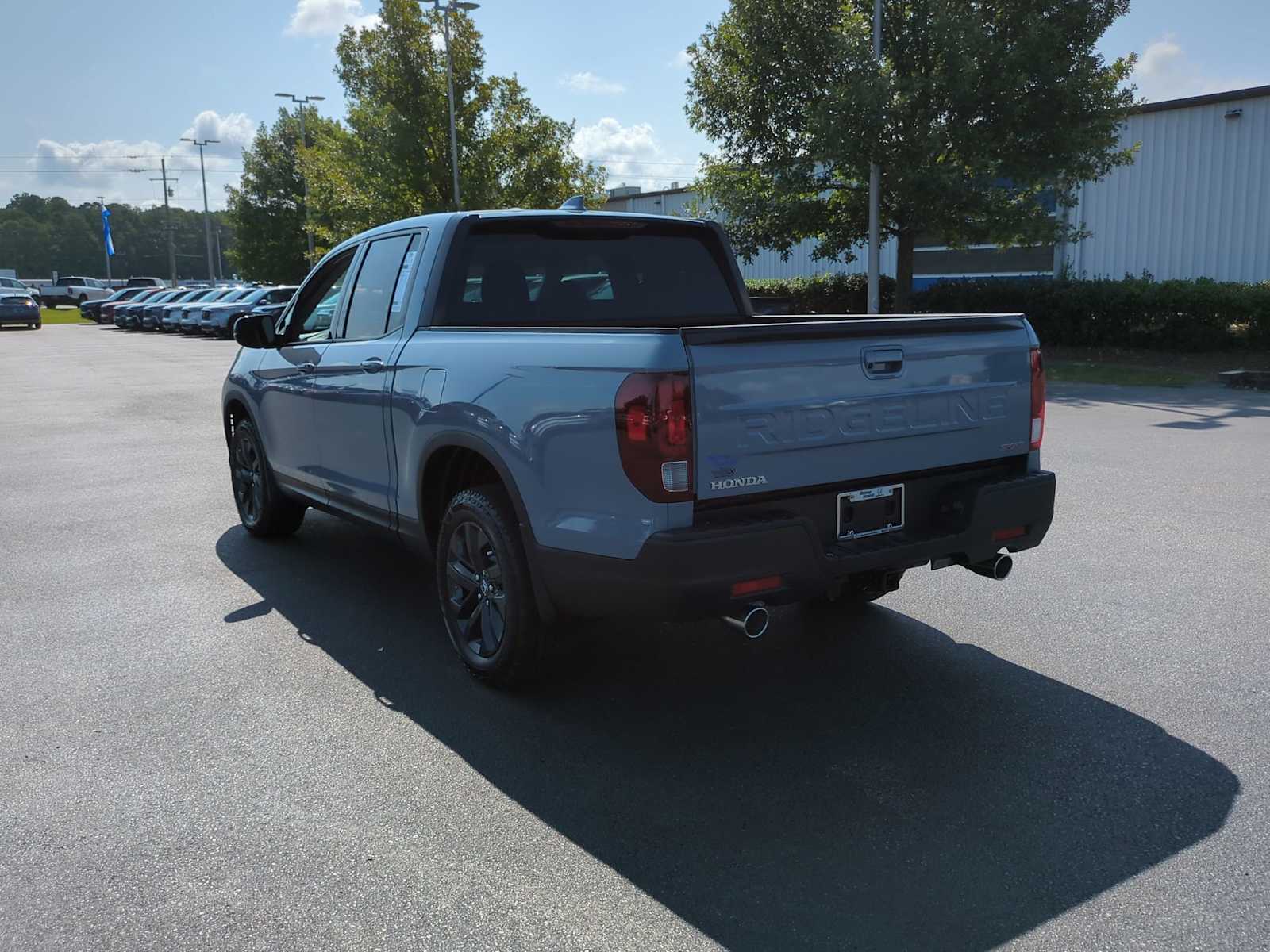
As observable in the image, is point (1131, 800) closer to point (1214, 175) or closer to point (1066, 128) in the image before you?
point (1066, 128)

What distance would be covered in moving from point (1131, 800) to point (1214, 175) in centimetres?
2315

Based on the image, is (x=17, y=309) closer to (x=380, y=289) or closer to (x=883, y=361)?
(x=380, y=289)

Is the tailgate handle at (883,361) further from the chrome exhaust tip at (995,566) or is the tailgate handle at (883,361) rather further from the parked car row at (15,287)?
the parked car row at (15,287)

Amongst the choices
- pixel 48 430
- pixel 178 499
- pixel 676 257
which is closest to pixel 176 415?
pixel 48 430

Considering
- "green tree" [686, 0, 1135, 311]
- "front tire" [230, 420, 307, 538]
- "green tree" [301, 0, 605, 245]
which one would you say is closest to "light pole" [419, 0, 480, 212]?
"green tree" [301, 0, 605, 245]

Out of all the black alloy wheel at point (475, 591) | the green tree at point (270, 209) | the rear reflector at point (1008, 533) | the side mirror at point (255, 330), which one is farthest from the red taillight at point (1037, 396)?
the green tree at point (270, 209)

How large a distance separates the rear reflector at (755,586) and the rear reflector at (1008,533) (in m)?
1.10

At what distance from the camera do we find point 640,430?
11.5 feet

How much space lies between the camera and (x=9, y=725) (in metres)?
4.18

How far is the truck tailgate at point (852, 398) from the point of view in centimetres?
355

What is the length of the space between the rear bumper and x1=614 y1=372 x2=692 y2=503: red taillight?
0.52 feet

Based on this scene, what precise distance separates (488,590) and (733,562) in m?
1.26

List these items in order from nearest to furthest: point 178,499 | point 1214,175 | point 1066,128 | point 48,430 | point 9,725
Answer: point 9,725
point 178,499
point 48,430
point 1066,128
point 1214,175

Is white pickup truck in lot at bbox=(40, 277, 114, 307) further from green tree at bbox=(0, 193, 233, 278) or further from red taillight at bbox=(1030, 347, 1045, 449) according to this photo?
red taillight at bbox=(1030, 347, 1045, 449)
